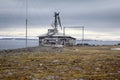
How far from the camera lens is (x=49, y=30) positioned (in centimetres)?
11825

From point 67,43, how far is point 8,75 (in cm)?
8595

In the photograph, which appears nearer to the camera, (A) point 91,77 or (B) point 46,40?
(A) point 91,77

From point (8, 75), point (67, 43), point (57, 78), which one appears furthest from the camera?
point (67, 43)

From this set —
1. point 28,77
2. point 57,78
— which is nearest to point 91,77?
point 57,78

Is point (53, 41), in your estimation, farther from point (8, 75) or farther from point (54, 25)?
point (8, 75)

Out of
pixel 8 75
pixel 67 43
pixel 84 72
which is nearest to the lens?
pixel 8 75

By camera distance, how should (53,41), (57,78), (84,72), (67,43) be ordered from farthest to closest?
1. (67,43)
2. (53,41)
3. (84,72)
4. (57,78)

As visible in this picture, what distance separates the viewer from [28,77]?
31.9 meters

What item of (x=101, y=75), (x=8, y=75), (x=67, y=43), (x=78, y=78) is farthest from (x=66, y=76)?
(x=67, y=43)

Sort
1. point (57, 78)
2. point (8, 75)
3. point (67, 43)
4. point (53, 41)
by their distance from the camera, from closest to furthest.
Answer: point (57, 78) → point (8, 75) → point (53, 41) → point (67, 43)

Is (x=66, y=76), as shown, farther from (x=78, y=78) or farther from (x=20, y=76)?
(x=20, y=76)

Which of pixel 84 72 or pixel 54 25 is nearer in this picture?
pixel 84 72

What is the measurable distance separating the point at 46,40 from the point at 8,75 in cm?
7828

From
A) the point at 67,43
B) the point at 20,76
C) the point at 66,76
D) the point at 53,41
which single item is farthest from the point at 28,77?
the point at 67,43
